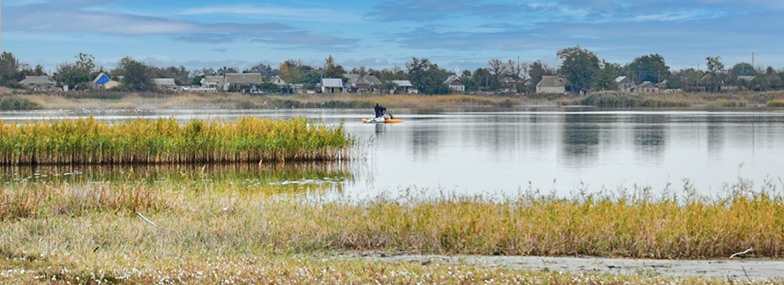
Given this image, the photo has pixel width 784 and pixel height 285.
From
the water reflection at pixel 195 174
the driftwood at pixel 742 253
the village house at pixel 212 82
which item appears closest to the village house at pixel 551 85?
the village house at pixel 212 82

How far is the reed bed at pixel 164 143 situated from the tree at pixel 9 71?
124135 mm

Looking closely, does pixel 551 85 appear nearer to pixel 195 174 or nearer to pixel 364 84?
pixel 364 84

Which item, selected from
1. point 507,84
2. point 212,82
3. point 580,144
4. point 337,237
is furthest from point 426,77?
point 337,237

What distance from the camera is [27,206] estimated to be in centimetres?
1823

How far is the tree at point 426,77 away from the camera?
163625 mm

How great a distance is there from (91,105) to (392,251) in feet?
356

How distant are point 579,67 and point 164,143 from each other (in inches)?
5840

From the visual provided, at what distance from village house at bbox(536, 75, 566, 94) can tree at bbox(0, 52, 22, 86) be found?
9652 cm

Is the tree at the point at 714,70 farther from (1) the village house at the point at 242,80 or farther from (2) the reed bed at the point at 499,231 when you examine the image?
(2) the reed bed at the point at 499,231

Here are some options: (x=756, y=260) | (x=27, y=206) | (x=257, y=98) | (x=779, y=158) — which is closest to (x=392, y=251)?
(x=756, y=260)

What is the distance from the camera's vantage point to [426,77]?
163000 mm

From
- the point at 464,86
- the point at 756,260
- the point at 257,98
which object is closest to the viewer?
the point at 756,260

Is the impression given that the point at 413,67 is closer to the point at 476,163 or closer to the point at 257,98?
the point at 257,98

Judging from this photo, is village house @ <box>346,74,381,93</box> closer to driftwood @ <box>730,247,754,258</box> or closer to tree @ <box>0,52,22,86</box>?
tree @ <box>0,52,22,86</box>
